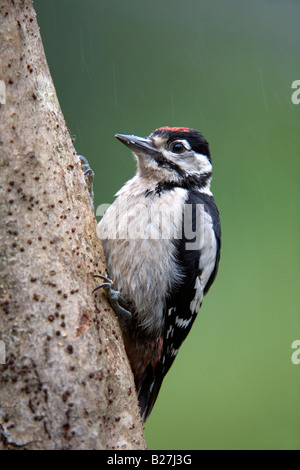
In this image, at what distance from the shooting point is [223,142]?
3676 millimetres

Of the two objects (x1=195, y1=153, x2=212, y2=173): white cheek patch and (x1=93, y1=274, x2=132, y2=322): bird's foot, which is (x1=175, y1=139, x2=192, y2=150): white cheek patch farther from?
(x1=93, y1=274, x2=132, y2=322): bird's foot

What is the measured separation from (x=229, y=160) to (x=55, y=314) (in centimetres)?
248

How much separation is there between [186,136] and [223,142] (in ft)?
4.41

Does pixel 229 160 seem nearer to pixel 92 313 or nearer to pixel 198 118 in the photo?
pixel 198 118

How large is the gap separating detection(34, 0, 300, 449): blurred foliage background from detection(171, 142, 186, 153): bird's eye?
1.13 metres

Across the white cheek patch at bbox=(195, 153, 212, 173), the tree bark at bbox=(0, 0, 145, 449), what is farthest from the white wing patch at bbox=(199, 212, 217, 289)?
the tree bark at bbox=(0, 0, 145, 449)

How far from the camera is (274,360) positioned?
3.49 m

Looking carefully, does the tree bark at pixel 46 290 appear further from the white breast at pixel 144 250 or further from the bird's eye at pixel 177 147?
the bird's eye at pixel 177 147

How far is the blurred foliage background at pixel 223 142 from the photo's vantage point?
3443mm

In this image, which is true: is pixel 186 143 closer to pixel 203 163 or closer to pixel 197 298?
pixel 203 163

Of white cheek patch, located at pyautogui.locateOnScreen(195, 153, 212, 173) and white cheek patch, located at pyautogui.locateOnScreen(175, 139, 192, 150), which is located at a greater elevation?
white cheek patch, located at pyautogui.locateOnScreen(175, 139, 192, 150)

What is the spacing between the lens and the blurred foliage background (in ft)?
11.3

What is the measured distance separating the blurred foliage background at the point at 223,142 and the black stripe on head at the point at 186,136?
1.06 meters

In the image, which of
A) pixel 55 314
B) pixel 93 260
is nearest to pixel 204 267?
pixel 93 260
